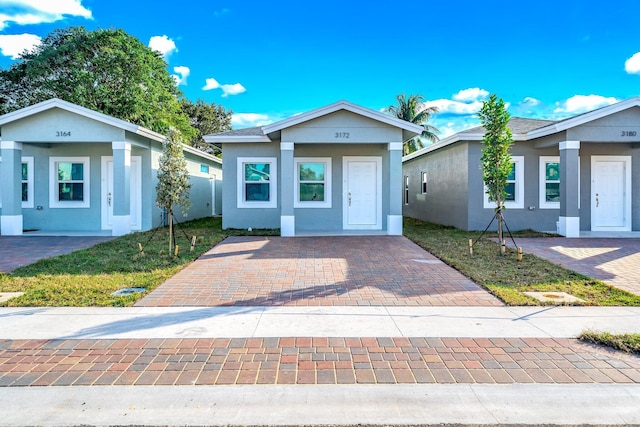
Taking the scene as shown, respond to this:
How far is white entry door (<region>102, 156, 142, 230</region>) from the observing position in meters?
14.6

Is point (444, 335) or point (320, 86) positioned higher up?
point (320, 86)

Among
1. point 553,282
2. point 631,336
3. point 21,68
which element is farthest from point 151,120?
point 631,336

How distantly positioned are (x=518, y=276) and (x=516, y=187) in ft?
27.2

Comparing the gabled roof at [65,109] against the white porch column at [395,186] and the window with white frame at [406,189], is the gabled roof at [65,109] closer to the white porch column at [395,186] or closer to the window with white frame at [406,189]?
the white porch column at [395,186]

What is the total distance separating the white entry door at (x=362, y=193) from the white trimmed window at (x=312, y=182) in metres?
0.65

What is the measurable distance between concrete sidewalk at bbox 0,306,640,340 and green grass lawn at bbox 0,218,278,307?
0.43 metres

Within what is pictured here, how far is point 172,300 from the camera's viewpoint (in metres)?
5.87

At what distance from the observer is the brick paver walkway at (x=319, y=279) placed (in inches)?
232

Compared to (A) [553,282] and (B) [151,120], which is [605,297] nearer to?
(A) [553,282]

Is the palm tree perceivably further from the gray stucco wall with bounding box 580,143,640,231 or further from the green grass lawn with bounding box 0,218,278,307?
the green grass lawn with bounding box 0,218,278,307

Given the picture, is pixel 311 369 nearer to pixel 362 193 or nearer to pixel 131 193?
pixel 362 193

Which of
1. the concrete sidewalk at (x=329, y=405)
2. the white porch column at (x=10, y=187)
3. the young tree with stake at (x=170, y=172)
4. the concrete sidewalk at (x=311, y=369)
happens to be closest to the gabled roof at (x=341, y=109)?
the young tree with stake at (x=170, y=172)

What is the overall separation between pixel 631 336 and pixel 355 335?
2.95m

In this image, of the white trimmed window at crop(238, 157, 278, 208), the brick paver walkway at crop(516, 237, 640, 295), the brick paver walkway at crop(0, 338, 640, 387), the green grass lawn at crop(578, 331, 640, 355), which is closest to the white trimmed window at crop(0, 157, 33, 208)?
the white trimmed window at crop(238, 157, 278, 208)
